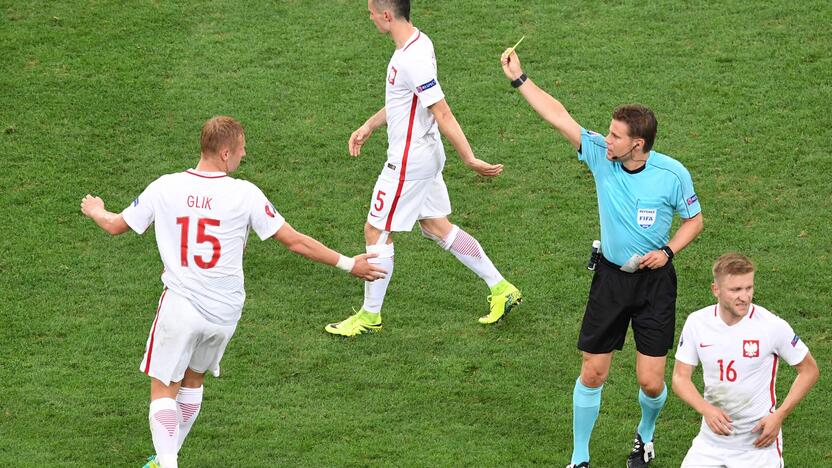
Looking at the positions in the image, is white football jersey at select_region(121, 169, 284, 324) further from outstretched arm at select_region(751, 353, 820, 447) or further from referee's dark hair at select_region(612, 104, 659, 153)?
outstretched arm at select_region(751, 353, 820, 447)

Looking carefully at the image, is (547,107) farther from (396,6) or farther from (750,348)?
(750,348)

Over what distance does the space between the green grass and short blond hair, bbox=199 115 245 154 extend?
2.04m

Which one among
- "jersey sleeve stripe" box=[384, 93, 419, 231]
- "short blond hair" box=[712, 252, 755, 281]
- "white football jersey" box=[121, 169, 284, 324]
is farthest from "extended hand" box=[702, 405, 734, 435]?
"jersey sleeve stripe" box=[384, 93, 419, 231]

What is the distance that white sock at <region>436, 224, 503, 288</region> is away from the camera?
9445 millimetres

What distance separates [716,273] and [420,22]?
7.77m

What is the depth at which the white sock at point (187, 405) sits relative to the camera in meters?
7.32

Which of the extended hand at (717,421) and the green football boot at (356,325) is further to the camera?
the green football boot at (356,325)

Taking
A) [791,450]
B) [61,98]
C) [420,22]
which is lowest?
[791,450]

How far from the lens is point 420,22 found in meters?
13.5

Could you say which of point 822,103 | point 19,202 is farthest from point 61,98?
point 822,103

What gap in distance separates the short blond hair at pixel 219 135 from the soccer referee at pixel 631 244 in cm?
171

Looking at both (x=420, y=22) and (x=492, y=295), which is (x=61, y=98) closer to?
(x=420, y=22)

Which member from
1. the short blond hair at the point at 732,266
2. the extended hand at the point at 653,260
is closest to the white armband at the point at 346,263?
the extended hand at the point at 653,260

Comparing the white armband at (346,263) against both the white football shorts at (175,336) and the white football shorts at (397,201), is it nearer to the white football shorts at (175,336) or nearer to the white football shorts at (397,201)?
the white football shorts at (175,336)
